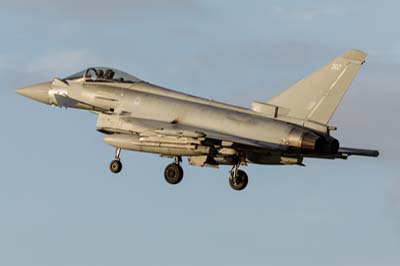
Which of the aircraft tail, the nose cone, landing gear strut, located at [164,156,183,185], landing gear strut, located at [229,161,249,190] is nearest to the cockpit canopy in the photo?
the nose cone

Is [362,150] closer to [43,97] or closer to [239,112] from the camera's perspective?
[239,112]

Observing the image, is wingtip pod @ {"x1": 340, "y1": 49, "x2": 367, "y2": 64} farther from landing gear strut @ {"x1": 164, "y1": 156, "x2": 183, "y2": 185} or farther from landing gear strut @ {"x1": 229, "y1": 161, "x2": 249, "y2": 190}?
landing gear strut @ {"x1": 164, "y1": 156, "x2": 183, "y2": 185}

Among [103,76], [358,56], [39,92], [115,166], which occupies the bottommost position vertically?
[115,166]

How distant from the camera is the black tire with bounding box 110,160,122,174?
57125mm

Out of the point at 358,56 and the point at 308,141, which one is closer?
the point at 308,141

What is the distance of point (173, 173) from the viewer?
185ft

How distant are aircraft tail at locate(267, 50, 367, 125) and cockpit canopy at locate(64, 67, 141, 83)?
606cm

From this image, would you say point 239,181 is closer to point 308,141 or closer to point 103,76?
point 308,141

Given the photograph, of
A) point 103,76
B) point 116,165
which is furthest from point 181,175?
point 103,76

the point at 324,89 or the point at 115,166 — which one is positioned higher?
the point at 324,89

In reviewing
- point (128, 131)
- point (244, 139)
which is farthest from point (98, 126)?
point (244, 139)

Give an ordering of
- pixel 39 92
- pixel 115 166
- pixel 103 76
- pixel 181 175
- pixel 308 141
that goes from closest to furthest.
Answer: pixel 308 141
pixel 181 175
pixel 115 166
pixel 103 76
pixel 39 92

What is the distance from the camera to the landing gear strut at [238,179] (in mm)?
56438

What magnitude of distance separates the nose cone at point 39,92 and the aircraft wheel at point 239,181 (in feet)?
23.4
